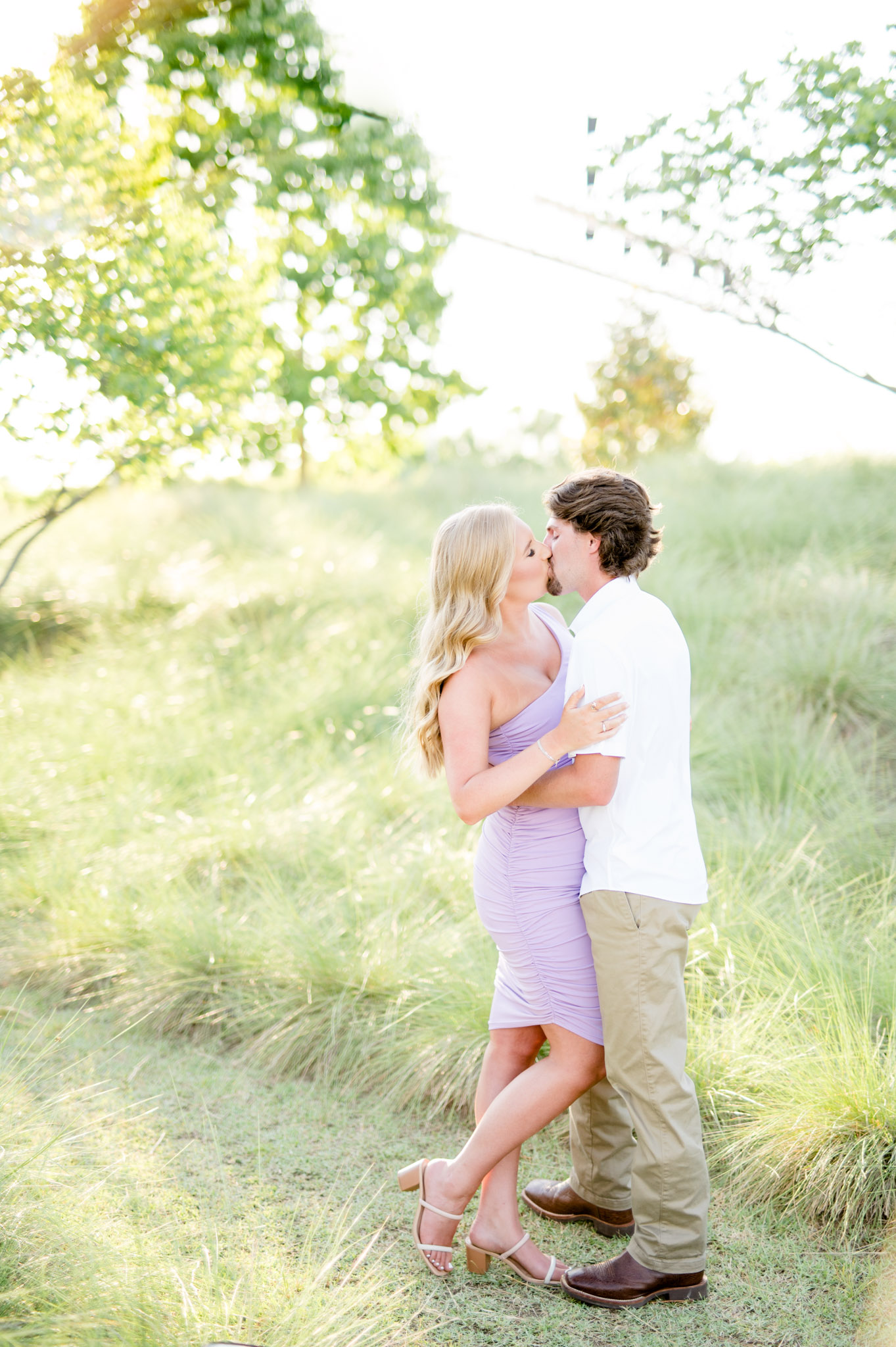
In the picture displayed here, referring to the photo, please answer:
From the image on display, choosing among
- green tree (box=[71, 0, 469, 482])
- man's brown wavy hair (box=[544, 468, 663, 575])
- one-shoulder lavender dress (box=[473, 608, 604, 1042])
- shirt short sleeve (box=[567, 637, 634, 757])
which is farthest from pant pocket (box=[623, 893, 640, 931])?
green tree (box=[71, 0, 469, 482])

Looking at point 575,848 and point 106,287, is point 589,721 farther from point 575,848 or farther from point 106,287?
point 106,287

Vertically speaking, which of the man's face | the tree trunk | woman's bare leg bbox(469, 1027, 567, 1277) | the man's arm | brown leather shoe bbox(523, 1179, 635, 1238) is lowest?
brown leather shoe bbox(523, 1179, 635, 1238)

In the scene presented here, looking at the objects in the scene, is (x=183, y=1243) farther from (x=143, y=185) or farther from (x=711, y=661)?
(x=143, y=185)

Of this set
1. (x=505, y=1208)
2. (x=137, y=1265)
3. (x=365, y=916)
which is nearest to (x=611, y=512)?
(x=505, y=1208)

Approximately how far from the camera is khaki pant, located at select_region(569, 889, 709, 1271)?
2.73 metres

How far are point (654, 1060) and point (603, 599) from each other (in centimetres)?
124

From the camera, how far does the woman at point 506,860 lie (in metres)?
2.88

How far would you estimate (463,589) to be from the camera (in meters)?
2.91

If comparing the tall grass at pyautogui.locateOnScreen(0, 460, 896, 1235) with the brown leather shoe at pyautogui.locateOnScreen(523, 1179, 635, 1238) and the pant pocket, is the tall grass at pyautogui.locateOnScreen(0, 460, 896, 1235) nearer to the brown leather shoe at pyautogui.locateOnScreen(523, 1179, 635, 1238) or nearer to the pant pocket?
the brown leather shoe at pyautogui.locateOnScreen(523, 1179, 635, 1238)

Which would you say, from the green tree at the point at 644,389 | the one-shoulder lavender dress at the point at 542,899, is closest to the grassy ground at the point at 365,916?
the one-shoulder lavender dress at the point at 542,899

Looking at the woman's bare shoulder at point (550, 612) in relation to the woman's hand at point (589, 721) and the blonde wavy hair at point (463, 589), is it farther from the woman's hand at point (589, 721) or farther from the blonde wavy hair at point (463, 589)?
the woman's hand at point (589, 721)

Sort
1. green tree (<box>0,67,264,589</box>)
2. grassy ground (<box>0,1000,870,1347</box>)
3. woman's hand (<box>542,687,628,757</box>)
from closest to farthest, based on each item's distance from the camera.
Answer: grassy ground (<box>0,1000,870,1347</box>) < woman's hand (<box>542,687,628,757</box>) < green tree (<box>0,67,264,589</box>)

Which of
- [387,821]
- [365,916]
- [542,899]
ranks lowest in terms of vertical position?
[365,916]

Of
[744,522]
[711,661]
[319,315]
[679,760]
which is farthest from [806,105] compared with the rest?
[319,315]
